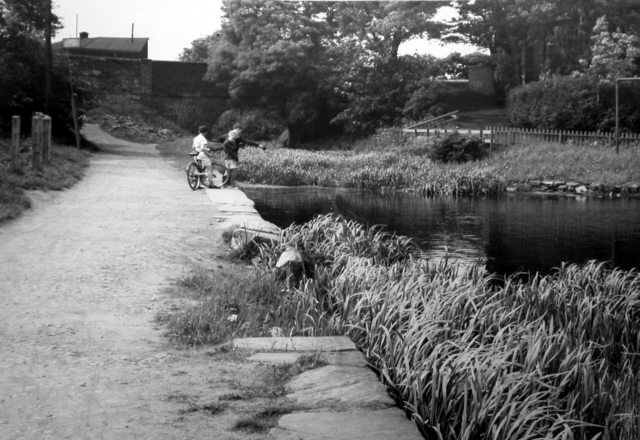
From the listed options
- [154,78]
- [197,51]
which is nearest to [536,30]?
[154,78]

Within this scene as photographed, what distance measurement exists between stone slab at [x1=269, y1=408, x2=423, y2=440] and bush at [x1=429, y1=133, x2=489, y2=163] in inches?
1027

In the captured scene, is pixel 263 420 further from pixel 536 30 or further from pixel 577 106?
pixel 536 30

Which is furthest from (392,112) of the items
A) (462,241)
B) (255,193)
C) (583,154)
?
(462,241)

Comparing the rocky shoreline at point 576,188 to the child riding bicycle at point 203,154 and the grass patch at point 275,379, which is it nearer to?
the child riding bicycle at point 203,154

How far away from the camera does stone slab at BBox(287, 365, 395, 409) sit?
4.51 metres

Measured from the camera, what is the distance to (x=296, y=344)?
5648mm

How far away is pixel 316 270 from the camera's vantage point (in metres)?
8.55

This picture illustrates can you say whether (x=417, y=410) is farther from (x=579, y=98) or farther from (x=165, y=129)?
(x=165, y=129)

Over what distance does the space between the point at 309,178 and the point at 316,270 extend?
18.3 meters

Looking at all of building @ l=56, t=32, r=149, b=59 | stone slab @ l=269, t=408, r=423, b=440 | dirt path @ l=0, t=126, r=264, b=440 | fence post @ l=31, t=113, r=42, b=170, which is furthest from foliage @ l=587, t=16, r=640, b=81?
stone slab @ l=269, t=408, r=423, b=440

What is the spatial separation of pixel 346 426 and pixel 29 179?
12240mm

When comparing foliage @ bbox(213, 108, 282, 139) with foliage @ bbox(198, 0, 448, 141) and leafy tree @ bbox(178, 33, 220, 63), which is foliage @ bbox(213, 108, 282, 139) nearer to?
foliage @ bbox(198, 0, 448, 141)

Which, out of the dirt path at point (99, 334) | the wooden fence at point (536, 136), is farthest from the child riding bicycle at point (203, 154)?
the wooden fence at point (536, 136)

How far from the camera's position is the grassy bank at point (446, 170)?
25.5 m
